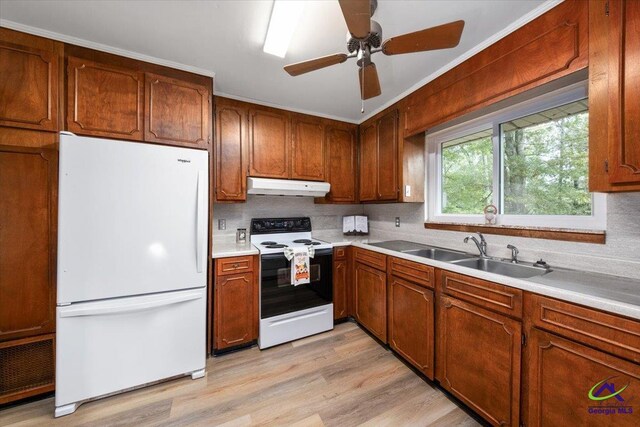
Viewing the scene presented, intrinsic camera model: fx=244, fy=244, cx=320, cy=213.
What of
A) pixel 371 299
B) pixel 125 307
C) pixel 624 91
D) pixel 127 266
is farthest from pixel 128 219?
pixel 624 91

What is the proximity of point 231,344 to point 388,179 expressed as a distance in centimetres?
215

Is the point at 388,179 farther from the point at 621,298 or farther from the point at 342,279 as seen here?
the point at 621,298

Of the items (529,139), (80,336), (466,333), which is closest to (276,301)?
(80,336)

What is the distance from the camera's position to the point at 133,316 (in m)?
1.62

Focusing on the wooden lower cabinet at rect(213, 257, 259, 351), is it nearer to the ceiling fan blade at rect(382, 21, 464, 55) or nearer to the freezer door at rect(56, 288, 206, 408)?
the freezer door at rect(56, 288, 206, 408)

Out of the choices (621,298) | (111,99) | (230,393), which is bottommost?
(230,393)

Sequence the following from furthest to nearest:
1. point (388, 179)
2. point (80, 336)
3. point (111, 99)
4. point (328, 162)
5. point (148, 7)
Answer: point (328, 162) → point (388, 179) → point (111, 99) → point (80, 336) → point (148, 7)

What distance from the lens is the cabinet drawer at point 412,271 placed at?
1.70 m

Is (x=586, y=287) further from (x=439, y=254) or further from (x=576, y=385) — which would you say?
(x=439, y=254)

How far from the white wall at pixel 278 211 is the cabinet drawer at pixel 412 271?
127 cm

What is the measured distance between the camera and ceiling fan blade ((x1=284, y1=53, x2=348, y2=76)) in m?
1.29

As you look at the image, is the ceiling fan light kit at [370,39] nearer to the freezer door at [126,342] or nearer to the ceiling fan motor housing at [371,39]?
the ceiling fan motor housing at [371,39]

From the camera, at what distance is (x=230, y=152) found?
2.41 metres

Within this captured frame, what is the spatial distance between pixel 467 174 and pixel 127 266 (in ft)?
9.10
